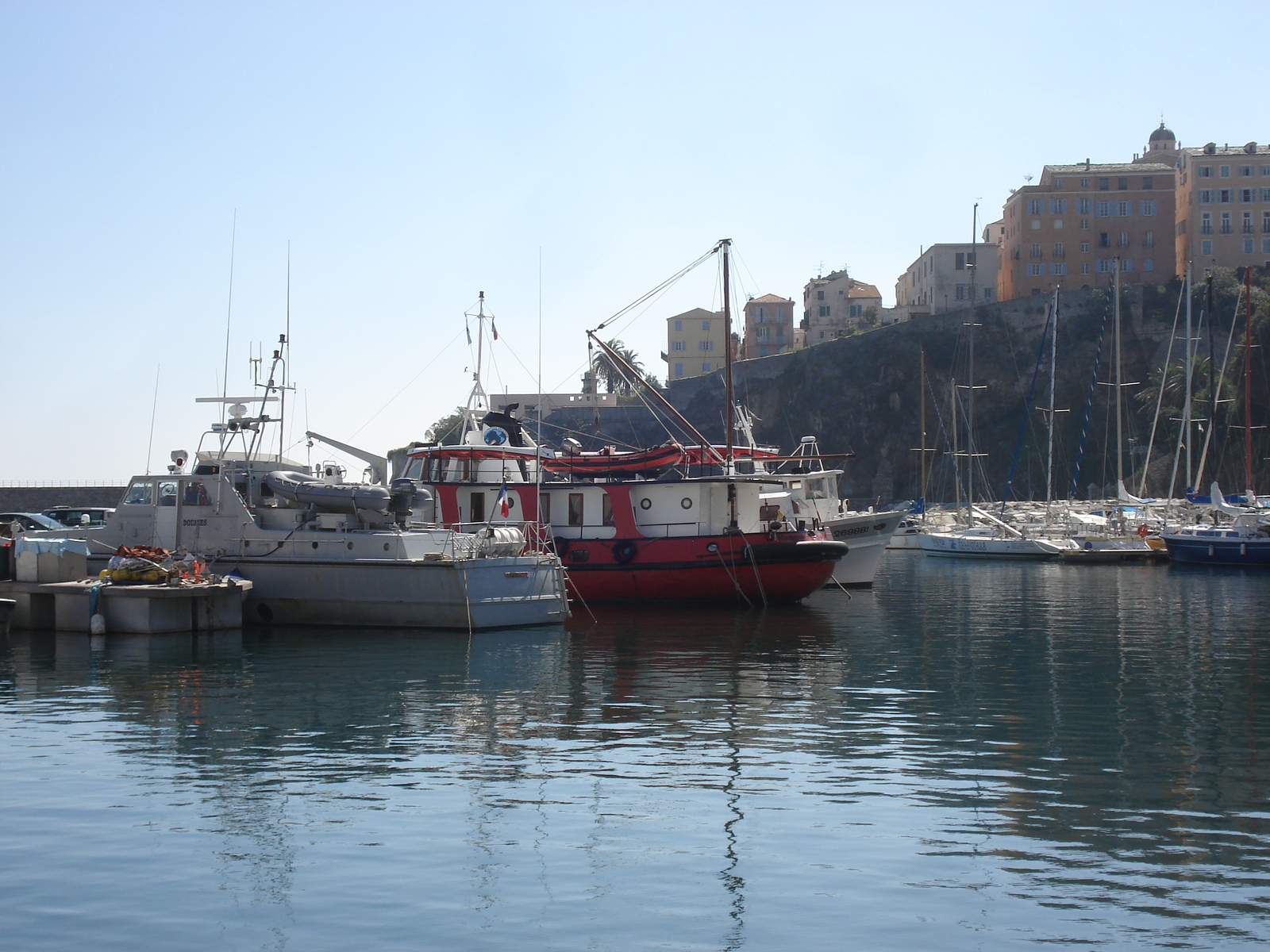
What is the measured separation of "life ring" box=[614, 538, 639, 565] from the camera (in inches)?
1224

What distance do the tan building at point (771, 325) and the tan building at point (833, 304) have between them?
16.6 feet

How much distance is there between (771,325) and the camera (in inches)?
5059

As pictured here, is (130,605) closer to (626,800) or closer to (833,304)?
(626,800)

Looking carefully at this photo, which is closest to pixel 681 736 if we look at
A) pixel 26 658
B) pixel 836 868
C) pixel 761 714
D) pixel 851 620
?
pixel 761 714

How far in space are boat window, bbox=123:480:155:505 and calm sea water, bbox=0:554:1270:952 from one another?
5.20 metres

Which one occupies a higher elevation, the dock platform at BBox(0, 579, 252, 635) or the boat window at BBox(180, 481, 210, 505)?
the boat window at BBox(180, 481, 210, 505)

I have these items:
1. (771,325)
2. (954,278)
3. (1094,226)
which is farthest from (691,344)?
(1094,226)

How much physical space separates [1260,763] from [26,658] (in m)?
19.9

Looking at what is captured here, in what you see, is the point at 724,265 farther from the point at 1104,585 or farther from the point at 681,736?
the point at 681,736

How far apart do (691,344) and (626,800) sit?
11293 centimetres

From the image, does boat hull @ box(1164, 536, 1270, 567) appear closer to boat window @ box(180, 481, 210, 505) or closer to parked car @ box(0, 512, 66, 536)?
boat window @ box(180, 481, 210, 505)

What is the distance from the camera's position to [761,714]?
15.7m

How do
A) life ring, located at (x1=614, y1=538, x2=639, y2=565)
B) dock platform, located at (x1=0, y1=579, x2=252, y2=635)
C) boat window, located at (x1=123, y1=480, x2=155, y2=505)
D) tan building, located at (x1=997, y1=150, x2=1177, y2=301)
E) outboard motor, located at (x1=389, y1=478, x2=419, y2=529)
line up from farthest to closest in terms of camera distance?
tan building, located at (x1=997, y1=150, x2=1177, y2=301), life ring, located at (x1=614, y1=538, x2=639, y2=565), boat window, located at (x1=123, y1=480, x2=155, y2=505), outboard motor, located at (x1=389, y1=478, x2=419, y2=529), dock platform, located at (x1=0, y1=579, x2=252, y2=635)

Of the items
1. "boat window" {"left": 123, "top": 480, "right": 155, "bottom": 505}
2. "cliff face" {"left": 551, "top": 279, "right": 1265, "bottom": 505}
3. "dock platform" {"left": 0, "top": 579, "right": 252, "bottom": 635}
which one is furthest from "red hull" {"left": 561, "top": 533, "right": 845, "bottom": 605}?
"cliff face" {"left": 551, "top": 279, "right": 1265, "bottom": 505}
